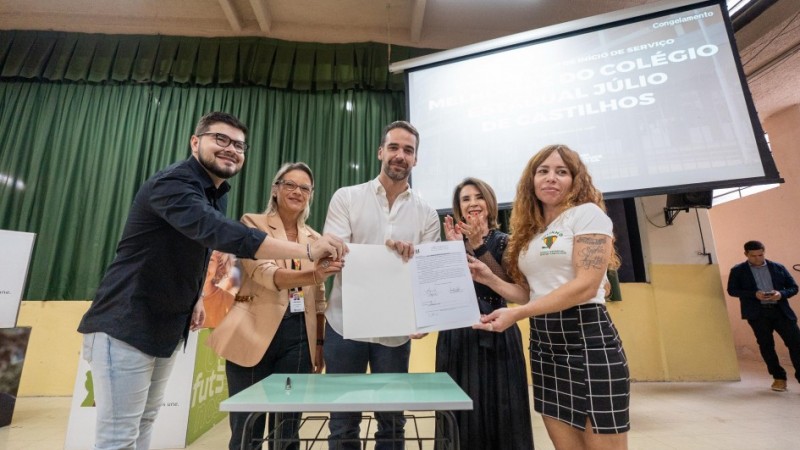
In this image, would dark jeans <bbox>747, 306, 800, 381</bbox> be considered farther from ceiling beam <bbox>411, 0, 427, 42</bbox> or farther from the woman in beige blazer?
ceiling beam <bbox>411, 0, 427, 42</bbox>

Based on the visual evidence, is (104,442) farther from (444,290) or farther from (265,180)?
(265,180)

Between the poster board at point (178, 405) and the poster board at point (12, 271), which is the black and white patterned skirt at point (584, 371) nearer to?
the poster board at point (178, 405)

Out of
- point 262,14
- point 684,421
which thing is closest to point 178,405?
point 684,421

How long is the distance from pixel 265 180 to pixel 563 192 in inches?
127

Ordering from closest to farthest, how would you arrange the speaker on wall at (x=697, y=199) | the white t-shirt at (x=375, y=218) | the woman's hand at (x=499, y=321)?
1. the woman's hand at (x=499, y=321)
2. the white t-shirt at (x=375, y=218)
3. the speaker on wall at (x=697, y=199)

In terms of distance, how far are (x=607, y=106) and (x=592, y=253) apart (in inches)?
84.1

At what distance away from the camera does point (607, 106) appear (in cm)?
273

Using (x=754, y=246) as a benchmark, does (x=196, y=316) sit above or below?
below

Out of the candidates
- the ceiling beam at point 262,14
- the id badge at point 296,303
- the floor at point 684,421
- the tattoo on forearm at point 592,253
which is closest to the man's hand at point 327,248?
the id badge at point 296,303

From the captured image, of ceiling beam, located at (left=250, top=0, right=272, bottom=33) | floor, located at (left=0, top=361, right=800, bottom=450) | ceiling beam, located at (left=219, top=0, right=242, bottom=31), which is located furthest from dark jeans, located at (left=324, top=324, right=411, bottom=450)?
ceiling beam, located at (left=219, top=0, right=242, bottom=31)

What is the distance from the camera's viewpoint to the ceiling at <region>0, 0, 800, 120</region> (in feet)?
12.8

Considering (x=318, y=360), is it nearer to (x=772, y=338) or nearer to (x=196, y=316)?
(x=196, y=316)

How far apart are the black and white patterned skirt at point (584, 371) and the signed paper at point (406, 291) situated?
0.87 feet

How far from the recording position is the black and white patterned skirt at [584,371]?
3.37ft
